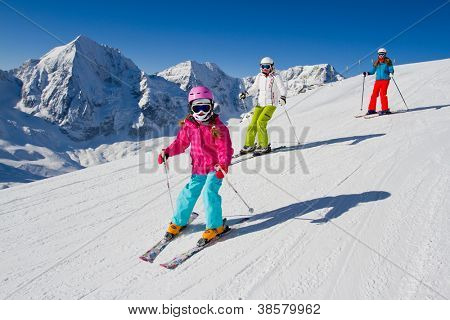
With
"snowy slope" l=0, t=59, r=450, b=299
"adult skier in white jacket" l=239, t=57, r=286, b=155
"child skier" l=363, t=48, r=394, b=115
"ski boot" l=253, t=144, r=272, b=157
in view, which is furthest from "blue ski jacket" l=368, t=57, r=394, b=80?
"ski boot" l=253, t=144, r=272, b=157

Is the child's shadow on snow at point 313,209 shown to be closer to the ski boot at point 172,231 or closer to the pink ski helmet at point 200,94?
the ski boot at point 172,231

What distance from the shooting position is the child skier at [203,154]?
4.95 metres

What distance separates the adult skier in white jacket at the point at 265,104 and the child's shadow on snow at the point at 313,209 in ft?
13.0

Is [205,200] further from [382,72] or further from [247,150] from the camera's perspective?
[382,72]

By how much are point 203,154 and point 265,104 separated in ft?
16.1

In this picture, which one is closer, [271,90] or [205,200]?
[205,200]

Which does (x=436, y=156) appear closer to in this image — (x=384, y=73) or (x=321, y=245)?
(x=321, y=245)

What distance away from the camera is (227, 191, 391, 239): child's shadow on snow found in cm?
506

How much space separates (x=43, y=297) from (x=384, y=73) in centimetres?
1247

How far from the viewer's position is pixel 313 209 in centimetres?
543

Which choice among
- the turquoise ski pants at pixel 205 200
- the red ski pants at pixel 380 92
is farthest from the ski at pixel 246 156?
the red ski pants at pixel 380 92

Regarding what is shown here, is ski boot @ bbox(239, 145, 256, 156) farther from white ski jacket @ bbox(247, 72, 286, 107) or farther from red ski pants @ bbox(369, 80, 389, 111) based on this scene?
red ski pants @ bbox(369, 80, 389, 111)

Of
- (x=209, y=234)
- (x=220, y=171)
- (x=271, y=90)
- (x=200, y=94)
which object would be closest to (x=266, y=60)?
(x=271, y=90)
